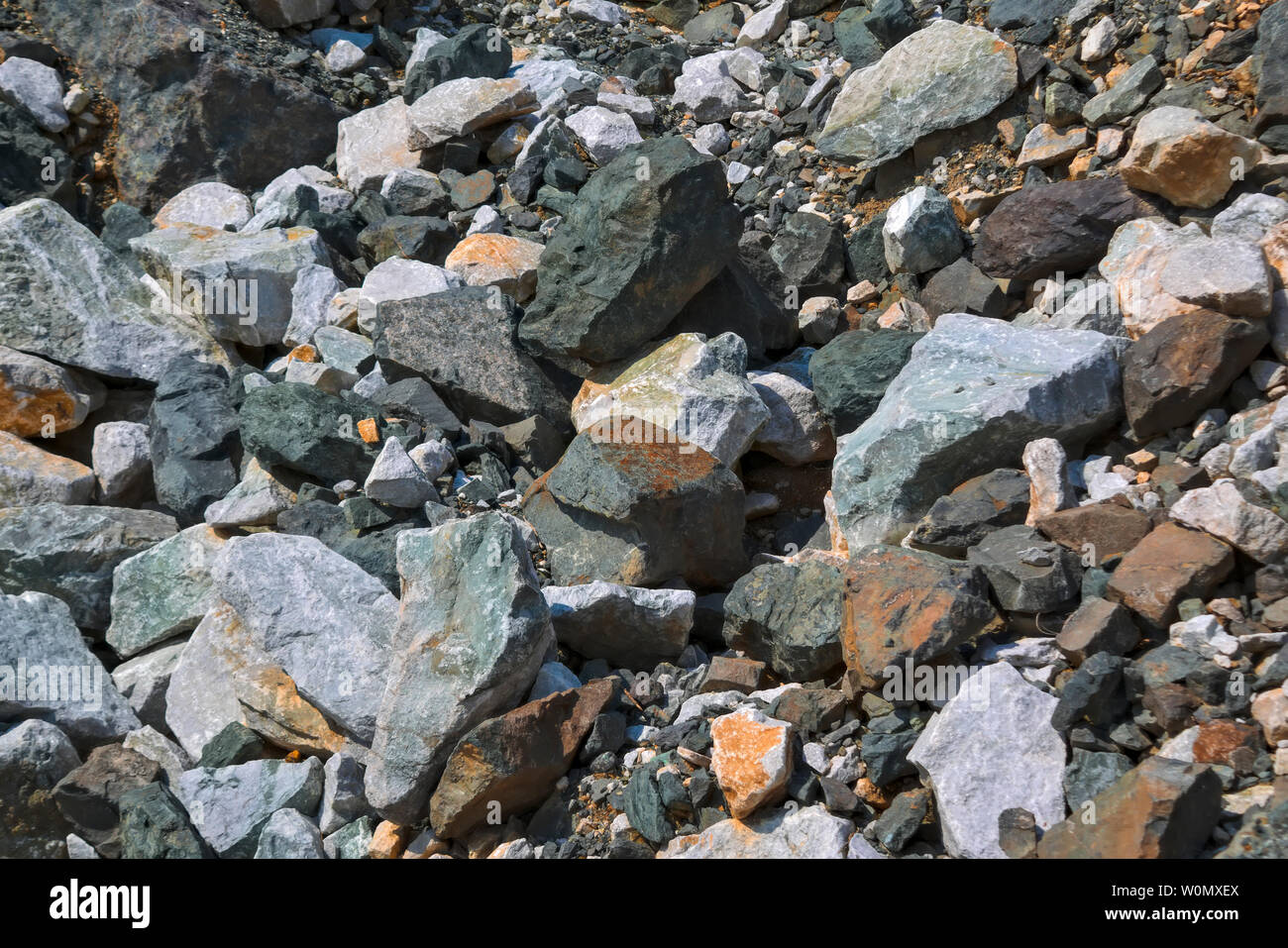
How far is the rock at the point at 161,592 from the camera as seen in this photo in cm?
589

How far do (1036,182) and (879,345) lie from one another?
1.78 metres

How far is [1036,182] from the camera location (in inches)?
277

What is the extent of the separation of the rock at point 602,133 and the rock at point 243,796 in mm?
5378

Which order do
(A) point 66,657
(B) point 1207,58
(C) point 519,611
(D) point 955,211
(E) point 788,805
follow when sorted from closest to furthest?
(E) point 788,805
(C) point 519,611
(A) point 66,657
(B) point 1207,58
(D) point 955,211

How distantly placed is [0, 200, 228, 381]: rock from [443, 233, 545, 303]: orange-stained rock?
5.82 ft

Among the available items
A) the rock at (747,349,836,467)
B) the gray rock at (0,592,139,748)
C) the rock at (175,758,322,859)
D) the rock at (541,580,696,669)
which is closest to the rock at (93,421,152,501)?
the gray rock at (0,592,139,748)

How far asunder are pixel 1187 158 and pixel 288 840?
5785mm

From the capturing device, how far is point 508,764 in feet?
15.0

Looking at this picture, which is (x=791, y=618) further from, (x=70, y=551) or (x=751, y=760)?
(x=70, y=551)

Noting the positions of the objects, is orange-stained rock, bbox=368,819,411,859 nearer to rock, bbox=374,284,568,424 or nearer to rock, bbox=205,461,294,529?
rock, bbox=205,461,294,529

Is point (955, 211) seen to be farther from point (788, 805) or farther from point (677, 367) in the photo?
point (788, 805)

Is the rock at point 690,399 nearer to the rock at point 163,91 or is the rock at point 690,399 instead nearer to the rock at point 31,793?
the rock at point 31,793

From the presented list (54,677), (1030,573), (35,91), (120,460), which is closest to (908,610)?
(1030,573)

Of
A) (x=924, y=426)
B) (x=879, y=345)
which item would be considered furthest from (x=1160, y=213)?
(x=924, y=426)
